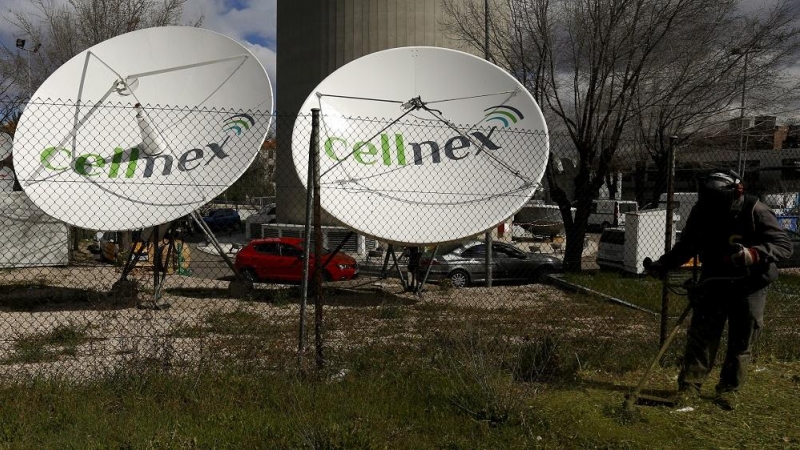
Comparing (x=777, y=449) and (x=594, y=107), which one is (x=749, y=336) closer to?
(x=777, y=449)

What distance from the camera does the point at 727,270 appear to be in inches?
201

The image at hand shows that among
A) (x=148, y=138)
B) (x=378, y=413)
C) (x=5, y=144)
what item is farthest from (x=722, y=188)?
(x=5, y=144)

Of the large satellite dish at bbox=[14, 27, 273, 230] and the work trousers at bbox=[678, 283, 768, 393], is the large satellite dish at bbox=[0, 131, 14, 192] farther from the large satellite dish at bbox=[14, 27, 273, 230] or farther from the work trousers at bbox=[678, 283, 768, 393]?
the work trousers at bbox=[678, 283, 768, 393]

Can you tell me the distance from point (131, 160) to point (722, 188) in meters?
8.55

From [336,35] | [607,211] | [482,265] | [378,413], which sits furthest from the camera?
[607,211]

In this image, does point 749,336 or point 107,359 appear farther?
point 107,359

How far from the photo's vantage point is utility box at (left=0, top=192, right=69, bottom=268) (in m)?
17.8

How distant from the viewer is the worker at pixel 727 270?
4.91 meters

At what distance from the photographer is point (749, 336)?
16.8 ft

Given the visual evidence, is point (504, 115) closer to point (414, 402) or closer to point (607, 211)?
point (414, 402)

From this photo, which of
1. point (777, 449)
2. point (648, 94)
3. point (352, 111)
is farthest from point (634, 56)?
point (777, 449)

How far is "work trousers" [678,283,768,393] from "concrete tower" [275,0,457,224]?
20.8 m

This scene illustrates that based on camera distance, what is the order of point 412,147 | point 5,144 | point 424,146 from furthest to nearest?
point 5,144 → point 424,146 → point 412,147

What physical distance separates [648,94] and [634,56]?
1124mm
